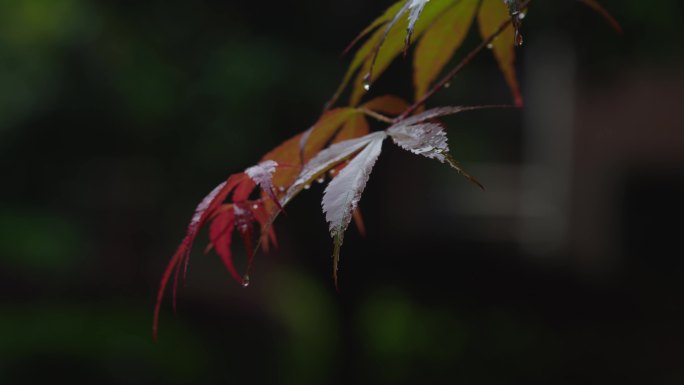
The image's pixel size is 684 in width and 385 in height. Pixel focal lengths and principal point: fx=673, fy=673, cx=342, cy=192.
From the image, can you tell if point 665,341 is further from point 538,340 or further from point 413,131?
point 413,131

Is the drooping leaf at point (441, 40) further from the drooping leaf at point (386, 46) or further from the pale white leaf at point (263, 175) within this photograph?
the pale white leaf at point (263, 175)

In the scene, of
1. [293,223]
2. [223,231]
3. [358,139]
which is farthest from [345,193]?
[293,223]

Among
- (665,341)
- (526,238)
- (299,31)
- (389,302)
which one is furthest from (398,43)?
(526,238)

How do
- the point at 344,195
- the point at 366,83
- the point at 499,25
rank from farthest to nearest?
Result: the point at 499,25 < the point at 366,83 < the point at 344,195

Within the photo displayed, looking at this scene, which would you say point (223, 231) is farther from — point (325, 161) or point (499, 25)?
point (499, 25)

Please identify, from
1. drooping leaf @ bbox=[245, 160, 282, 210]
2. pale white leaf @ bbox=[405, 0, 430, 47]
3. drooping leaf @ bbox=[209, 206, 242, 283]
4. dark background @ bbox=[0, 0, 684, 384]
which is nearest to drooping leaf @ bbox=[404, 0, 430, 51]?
pale white leaf @ bbox=[405, 0, 430, 47]

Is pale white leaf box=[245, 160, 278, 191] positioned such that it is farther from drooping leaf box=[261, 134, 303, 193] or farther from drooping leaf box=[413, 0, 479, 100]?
drooping leaf box=[413, 0, 479, 100]
